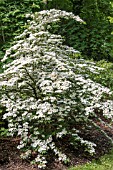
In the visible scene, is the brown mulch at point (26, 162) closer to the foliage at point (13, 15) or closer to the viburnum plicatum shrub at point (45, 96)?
the viburnum plicatum shrub at point (45, 96)

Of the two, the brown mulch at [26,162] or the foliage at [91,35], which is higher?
the foliage at [91,35]

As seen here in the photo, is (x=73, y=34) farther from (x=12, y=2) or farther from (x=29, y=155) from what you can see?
(x=29, y=155)

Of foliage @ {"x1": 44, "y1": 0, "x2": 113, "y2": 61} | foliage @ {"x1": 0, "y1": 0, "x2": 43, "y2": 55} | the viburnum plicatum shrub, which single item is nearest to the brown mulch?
the viburnum plicatum shrub

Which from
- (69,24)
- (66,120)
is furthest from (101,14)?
(66,120)

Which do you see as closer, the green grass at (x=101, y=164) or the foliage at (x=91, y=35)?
the green grass at (x=101, y=164)

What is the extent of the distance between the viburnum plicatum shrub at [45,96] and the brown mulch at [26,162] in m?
0.12

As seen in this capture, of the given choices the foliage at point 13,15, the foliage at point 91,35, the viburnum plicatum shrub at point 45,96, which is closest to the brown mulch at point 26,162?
the viburnum plicatum shrub at point 45,96

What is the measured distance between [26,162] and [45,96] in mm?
1095

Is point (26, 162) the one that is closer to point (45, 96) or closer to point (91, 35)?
point (45, 96)

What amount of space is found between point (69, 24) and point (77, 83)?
7.67 m

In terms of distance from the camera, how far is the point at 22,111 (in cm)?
541

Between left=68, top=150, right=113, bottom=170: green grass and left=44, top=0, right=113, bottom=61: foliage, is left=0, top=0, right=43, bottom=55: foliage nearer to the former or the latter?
left=44, top=0, right=113, bottom=61: foliage

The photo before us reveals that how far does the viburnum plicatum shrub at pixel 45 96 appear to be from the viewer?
5.09 m

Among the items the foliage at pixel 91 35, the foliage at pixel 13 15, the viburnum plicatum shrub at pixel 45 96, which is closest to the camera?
the viburnum plicatum shrub at pixel 45 96
